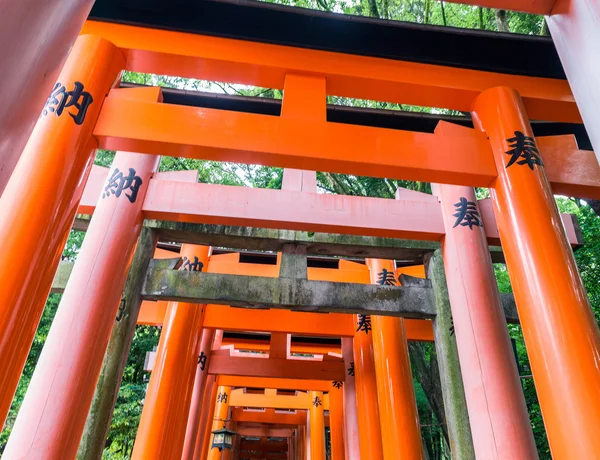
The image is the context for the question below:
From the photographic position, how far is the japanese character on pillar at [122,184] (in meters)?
4.30

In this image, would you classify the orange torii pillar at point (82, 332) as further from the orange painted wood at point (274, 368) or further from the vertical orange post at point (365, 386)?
the orange painted wood at point (274, 368)

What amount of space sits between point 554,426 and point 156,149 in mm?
3166

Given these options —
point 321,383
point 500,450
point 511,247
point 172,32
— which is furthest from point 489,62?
point 321,383

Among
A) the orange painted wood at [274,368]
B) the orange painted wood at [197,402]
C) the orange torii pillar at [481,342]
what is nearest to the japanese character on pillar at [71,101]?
the orange torii pillar at [481,342]

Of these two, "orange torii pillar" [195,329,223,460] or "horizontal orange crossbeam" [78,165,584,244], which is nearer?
"horizontal orange crossbeam" [78,165,584,244]

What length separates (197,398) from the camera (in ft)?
25.3

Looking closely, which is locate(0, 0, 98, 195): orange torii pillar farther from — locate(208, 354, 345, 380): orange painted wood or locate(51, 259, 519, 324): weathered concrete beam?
locate(208, 354, 345, 380): orange painted wood

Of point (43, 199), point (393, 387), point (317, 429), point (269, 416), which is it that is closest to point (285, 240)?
point (393, 387)

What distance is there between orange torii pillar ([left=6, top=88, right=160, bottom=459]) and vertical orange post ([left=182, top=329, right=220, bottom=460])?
14.2 ft

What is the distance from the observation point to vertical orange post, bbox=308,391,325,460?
12102mm

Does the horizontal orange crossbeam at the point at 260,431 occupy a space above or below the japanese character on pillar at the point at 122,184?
below

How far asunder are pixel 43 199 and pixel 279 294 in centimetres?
249

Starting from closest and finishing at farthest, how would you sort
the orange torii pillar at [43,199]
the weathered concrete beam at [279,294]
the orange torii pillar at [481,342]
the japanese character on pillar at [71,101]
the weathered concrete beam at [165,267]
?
the orange torii pillar at [43,199] → the japanese character on pillar at [71,101] → the orange torii pillar at [481,342] → the weathered concrete beam at [279,294] → the weathered concrete beam at [165,267]

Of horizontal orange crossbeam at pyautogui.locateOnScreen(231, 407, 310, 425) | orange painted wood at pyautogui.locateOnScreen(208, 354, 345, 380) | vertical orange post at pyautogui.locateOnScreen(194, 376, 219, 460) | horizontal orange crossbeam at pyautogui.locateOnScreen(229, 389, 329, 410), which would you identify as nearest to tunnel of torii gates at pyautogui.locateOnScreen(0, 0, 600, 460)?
orange painted wood at pyautogui.locateOnScreen(208, 354, 345, 380)
